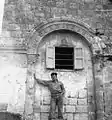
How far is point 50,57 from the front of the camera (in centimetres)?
867

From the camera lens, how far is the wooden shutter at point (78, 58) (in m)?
8.71

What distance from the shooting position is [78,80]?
8.63 m

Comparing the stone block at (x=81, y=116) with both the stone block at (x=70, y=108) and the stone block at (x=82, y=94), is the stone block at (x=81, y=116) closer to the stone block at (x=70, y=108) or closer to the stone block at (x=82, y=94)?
the stone block at (x=70, y=108)

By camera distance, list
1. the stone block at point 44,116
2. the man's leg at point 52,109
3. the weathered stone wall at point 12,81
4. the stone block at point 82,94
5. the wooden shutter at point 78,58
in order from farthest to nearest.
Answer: the wooden shutter at point 78,58, the stone block at point 82,94, the stone block at point 44,116, the weathered stone wall at point 12,81, the man's leg at point 52,109

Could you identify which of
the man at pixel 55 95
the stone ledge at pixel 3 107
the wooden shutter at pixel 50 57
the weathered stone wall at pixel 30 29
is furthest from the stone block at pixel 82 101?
the stone ledge at pixel 3 107

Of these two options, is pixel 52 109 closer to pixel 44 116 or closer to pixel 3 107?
pixel 44 116

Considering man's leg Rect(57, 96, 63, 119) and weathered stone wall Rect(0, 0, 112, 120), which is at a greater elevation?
weathered stone wall Rect(0, 0, 112, 120)

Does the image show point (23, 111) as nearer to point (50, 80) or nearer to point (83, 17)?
point (50, 80)

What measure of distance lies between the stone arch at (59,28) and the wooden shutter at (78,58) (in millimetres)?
440

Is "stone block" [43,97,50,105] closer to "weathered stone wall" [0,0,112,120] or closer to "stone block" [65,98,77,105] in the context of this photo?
"weathered stone wall" [0,0,112,120]

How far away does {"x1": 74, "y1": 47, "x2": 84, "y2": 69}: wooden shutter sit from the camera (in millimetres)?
8711

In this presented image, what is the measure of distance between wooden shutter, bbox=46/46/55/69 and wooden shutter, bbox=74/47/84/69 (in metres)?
0.81

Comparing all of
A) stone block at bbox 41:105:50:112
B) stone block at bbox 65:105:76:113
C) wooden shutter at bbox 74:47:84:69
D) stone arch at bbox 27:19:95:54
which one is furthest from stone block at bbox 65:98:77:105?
stone arch at bbox 27:19:95:54

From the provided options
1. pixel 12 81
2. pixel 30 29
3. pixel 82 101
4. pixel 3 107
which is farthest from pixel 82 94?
pixel 30 29
